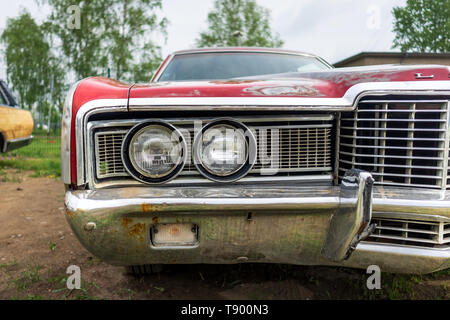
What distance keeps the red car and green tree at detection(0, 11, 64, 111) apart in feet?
70.9

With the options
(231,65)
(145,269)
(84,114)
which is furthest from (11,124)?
(84,114)

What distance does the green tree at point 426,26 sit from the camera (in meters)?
8.51

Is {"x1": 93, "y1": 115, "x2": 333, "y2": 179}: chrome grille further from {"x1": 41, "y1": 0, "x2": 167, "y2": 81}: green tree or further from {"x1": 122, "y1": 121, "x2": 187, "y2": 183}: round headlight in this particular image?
{"x1": 41, "y1": 0, "x2": 167, "y2": 81}: green tree

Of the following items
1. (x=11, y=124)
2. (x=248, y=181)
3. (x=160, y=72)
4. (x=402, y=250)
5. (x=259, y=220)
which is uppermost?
(x=160, y=72)

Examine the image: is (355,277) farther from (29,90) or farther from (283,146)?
(29,90)

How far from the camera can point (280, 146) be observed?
152 cm

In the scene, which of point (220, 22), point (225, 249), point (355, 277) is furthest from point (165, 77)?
point (220, 22)

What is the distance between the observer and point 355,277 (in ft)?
7.04

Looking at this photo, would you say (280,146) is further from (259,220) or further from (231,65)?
(231,65)

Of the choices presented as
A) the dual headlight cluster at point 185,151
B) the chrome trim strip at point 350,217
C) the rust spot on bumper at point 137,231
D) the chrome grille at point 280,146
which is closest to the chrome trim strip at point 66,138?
the chrome grille at point 280,146

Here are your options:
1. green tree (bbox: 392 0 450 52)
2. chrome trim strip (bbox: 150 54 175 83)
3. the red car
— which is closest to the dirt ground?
the red car

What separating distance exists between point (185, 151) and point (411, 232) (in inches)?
42.8

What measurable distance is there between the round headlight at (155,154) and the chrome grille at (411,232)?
3.06 feet
